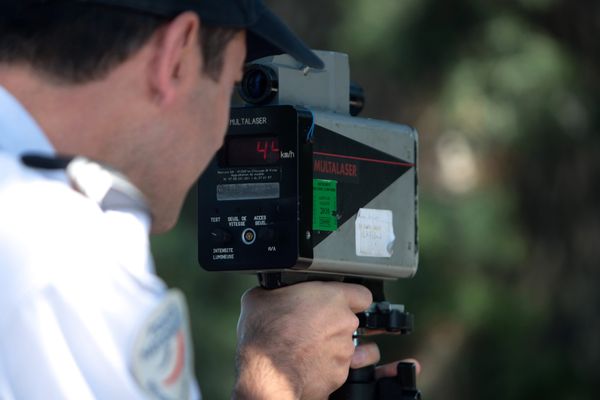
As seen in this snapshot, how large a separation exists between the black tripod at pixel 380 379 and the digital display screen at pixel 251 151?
12.5 inches

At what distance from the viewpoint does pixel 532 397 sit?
7.61 meters

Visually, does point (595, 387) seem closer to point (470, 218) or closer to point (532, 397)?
point (532, 397)

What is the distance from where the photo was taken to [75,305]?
1413mm

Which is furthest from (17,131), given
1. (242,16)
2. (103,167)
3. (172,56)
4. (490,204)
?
(490,204)

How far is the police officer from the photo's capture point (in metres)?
1.42

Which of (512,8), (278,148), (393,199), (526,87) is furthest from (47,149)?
(512,8)

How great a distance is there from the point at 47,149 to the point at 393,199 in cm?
125

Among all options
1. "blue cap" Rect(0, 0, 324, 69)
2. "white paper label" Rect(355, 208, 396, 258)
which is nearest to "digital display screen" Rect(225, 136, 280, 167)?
"white paper label" Rect(355, 208, 396, 258)

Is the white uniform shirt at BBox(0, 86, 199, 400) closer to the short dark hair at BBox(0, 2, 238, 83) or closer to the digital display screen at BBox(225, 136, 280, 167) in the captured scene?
the short dark hair at BBox(0, 2, 238, 83)

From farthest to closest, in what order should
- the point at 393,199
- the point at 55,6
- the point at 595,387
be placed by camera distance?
the point at 595,387, the point at 393,199, the point at 55,6

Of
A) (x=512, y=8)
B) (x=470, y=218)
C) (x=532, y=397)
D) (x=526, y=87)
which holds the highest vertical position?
(x=512, y=8)

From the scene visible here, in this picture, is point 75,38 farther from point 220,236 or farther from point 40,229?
point 220,236

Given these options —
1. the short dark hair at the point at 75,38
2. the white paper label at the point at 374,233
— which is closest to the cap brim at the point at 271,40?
the short dark hair at the point at 75,38

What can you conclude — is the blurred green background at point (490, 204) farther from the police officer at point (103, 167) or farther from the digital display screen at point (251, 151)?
the police officer at point (103, 167)
